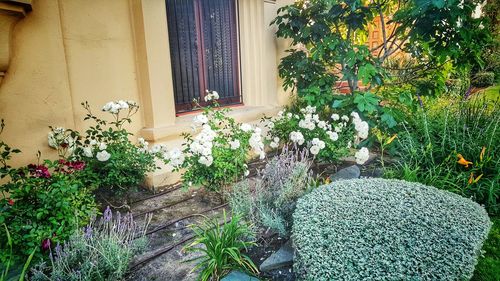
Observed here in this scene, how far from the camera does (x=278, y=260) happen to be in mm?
2133

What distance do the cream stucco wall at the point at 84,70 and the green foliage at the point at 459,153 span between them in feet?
10.2

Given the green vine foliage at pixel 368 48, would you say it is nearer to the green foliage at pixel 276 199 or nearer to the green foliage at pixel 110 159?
the green foliage at pixel 276 199

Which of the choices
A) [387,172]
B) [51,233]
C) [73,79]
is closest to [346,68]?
[387,172]

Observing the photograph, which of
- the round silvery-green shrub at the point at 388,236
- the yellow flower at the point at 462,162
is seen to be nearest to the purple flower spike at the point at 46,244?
the round silvery-green shrub at the point at 388,236

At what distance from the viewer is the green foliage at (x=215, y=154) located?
9.61ft

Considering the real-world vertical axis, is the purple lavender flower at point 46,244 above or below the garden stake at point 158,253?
above

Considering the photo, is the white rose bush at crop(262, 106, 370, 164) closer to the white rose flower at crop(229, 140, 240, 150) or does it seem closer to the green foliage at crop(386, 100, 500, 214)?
the green foliage at crop(386, 100, 500, 214)

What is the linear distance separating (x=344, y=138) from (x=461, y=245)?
2330mm

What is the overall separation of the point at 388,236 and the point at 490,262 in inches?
43.1

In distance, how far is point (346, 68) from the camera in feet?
14.3

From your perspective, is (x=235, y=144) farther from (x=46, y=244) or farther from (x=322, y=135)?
(x=46, y=244)

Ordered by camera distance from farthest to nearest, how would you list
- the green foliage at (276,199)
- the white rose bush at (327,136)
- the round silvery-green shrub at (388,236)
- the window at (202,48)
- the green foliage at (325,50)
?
1. the window at (202,48)
2. the green foliage at (325,50)
3. the white rose bush at (327,136)
4. the green foliage at (276,199)
5. the round silvery-green shrub at (388,236)

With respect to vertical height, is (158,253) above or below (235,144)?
below

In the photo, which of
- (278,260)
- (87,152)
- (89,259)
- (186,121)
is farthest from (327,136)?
(89,259)
